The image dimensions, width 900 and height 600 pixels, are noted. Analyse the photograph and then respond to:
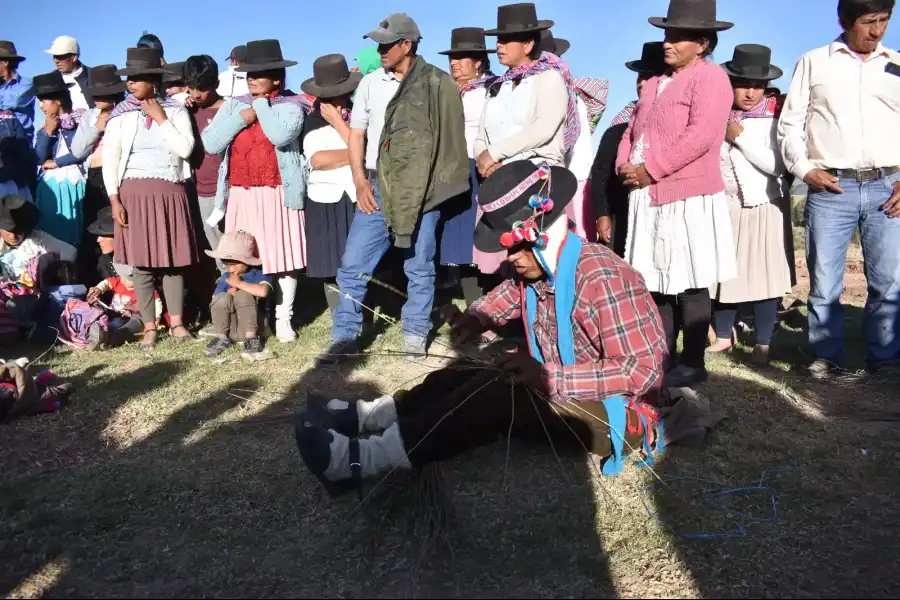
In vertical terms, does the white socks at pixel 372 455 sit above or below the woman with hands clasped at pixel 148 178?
below

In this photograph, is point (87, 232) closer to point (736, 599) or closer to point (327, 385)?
point (327, 385)

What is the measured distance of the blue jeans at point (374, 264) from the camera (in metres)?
4.81

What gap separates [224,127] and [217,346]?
1.57 meters

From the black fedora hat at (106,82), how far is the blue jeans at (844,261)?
5.18 meters

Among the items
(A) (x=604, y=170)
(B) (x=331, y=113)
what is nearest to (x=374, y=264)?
(B) (x=331, y=113)

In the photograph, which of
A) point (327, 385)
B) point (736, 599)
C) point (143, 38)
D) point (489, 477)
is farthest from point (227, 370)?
point (143, 38)

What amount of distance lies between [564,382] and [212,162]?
393 centimetres

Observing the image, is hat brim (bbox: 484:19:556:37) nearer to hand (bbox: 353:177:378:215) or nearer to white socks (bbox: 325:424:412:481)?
hand (bbox: 353:177:378:215)

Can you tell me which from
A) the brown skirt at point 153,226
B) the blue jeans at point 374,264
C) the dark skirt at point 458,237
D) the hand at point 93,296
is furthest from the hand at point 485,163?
the hand at point 93,296

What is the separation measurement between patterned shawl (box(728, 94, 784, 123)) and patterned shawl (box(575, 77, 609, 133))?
1.18 m

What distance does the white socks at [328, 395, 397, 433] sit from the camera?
320cm

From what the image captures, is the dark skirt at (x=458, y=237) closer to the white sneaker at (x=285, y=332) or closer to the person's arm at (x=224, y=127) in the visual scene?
the white sneaker at (x=285, y=332)

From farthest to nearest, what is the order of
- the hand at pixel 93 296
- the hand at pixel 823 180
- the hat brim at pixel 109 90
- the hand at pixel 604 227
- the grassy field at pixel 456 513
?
the hat brim at pixel 109 90 < the hand at pixel 93 296 < the hand at pixel 604 227 < the hand at pixel 823 180 < the grassy field at pixel 456 513

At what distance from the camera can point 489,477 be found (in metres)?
3.14
